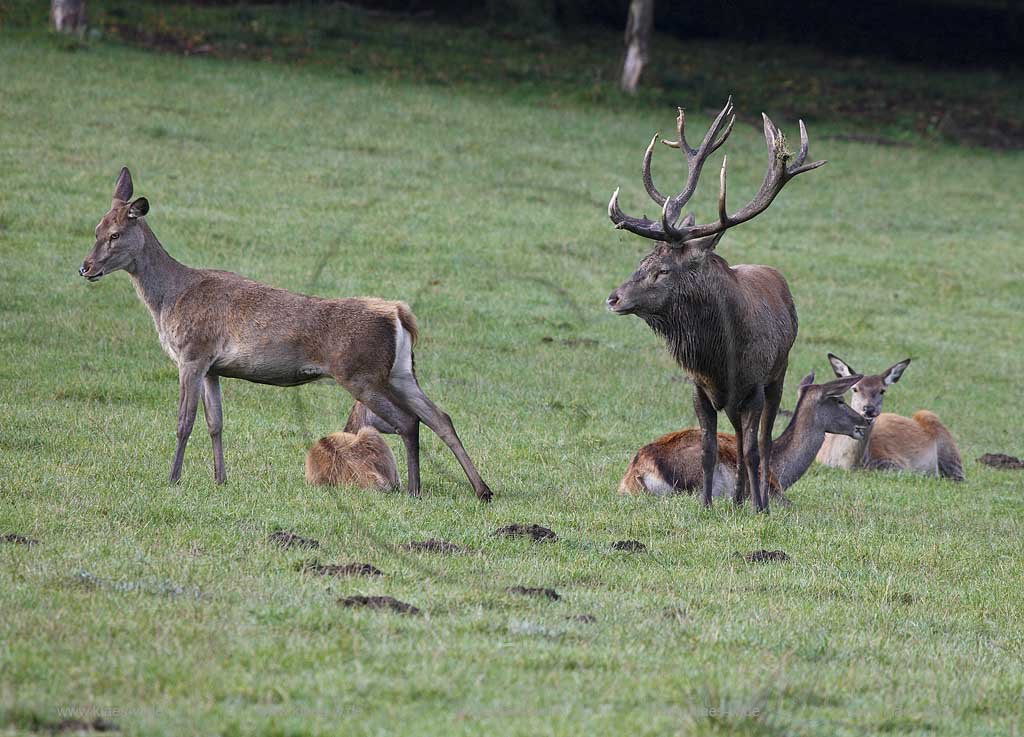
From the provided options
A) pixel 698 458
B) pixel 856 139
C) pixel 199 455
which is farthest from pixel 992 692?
pixel 856 139

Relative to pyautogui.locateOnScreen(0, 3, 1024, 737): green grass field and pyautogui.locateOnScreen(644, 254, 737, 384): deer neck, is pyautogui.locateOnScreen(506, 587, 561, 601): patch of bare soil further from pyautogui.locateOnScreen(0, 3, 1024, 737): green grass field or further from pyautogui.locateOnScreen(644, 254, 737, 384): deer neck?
pyautogui.locateOnScreen(644, 254, 737, 384): deer neck

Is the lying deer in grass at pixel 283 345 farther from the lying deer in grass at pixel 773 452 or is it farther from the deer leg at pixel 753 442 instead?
the deer leg at pixel 753 442

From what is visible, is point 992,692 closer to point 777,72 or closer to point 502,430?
point 502,430

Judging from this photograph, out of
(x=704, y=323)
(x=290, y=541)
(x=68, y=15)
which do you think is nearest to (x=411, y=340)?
(x=704, y=323)

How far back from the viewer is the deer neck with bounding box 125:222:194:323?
29.5 ft

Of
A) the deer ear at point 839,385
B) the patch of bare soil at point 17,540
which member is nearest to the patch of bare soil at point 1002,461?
the deer ear at point 839,385

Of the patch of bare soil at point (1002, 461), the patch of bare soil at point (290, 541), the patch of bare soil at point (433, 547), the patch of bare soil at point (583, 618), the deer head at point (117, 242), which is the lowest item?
the patch of bare soil at point (1002, 461)

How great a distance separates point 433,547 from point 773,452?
4.10m

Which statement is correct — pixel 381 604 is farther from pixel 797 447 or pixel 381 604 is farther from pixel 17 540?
pixel 797 447

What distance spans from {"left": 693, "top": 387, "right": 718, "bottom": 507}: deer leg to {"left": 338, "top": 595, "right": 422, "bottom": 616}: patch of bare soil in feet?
12.0

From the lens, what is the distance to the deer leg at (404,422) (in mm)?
8719

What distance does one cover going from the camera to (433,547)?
23.4 ft

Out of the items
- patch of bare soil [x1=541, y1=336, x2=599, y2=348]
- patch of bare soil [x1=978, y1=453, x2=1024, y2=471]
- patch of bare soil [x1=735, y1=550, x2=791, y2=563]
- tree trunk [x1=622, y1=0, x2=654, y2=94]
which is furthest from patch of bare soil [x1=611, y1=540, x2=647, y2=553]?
tree trunk [x1=622, y1=0, x2=654, y2=94]

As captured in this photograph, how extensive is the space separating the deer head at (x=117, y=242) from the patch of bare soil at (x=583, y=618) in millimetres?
4431
